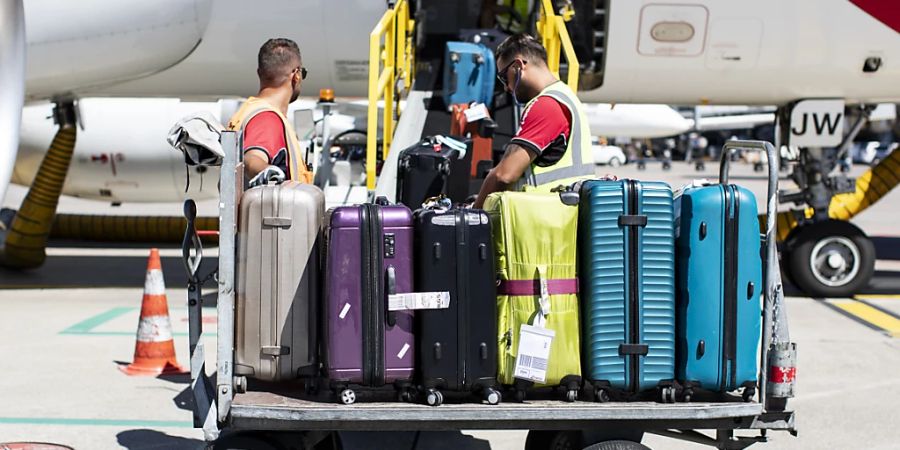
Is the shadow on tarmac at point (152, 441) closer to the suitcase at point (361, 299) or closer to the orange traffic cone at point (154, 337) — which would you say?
the orange traffic cone at point (154, 337)

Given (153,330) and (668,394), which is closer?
(668,394)

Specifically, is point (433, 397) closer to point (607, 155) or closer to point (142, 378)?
point (142, 378)

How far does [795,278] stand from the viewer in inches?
422

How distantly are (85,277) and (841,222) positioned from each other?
8.02 meters

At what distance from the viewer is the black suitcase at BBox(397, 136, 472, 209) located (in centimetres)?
672

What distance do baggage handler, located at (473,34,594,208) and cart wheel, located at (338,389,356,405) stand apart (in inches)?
40.2

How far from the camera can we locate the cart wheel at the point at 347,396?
3.77 meters

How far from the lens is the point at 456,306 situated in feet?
12.5

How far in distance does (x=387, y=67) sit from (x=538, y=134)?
397 centimetres

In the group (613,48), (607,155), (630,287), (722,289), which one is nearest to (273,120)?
(630,287)

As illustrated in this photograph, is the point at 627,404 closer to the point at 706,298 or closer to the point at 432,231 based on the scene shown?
the point at 706,298

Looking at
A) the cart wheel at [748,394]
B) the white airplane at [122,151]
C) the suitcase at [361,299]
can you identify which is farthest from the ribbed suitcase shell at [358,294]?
the white airplane at [122,151]

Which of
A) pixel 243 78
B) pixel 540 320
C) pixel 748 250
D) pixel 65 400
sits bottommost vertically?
pixel 65 400

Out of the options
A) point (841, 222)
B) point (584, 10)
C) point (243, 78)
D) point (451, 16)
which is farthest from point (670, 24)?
point (243, 78)
